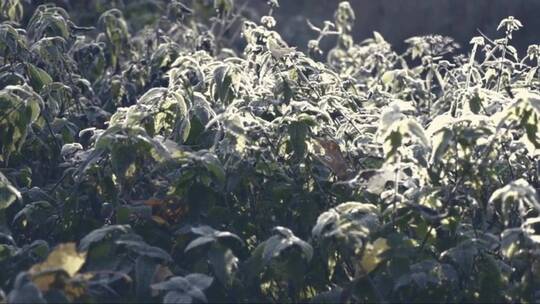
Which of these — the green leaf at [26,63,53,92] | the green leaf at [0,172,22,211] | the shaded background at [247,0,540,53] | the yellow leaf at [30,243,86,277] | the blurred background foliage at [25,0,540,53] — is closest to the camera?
the yellow leaf at [30,243,86,277]

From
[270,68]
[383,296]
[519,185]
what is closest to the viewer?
[519,185]

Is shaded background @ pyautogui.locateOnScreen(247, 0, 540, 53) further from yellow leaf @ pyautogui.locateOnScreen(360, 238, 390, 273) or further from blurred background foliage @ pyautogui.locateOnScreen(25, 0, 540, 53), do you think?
yellow leaf @ pyautogui.locateOnScreen(360, 238, 390, 273)

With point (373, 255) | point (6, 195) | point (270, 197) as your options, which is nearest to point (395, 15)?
point (270, 197)

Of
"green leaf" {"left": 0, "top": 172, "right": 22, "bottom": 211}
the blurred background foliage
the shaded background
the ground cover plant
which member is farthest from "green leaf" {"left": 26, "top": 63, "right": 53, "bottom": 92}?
the shaded background

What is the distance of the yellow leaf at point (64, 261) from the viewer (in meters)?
2.18

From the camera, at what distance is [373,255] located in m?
2.42

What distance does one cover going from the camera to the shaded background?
281 inches

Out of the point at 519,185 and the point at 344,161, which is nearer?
the point at 519,185

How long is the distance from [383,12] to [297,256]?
19.9ft

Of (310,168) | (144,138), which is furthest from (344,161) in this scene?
(144,138)

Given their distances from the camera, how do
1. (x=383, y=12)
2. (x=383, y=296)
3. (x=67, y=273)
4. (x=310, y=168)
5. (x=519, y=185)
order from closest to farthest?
(x=67, y=273) → (x=519, y=185) → (x=383, y=296) → (x=310, y=168) → (x=383, y=12)

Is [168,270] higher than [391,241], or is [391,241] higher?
[391,241]

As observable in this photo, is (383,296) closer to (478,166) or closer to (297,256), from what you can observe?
(297,256)

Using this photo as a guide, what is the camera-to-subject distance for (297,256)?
2473 millimetres
